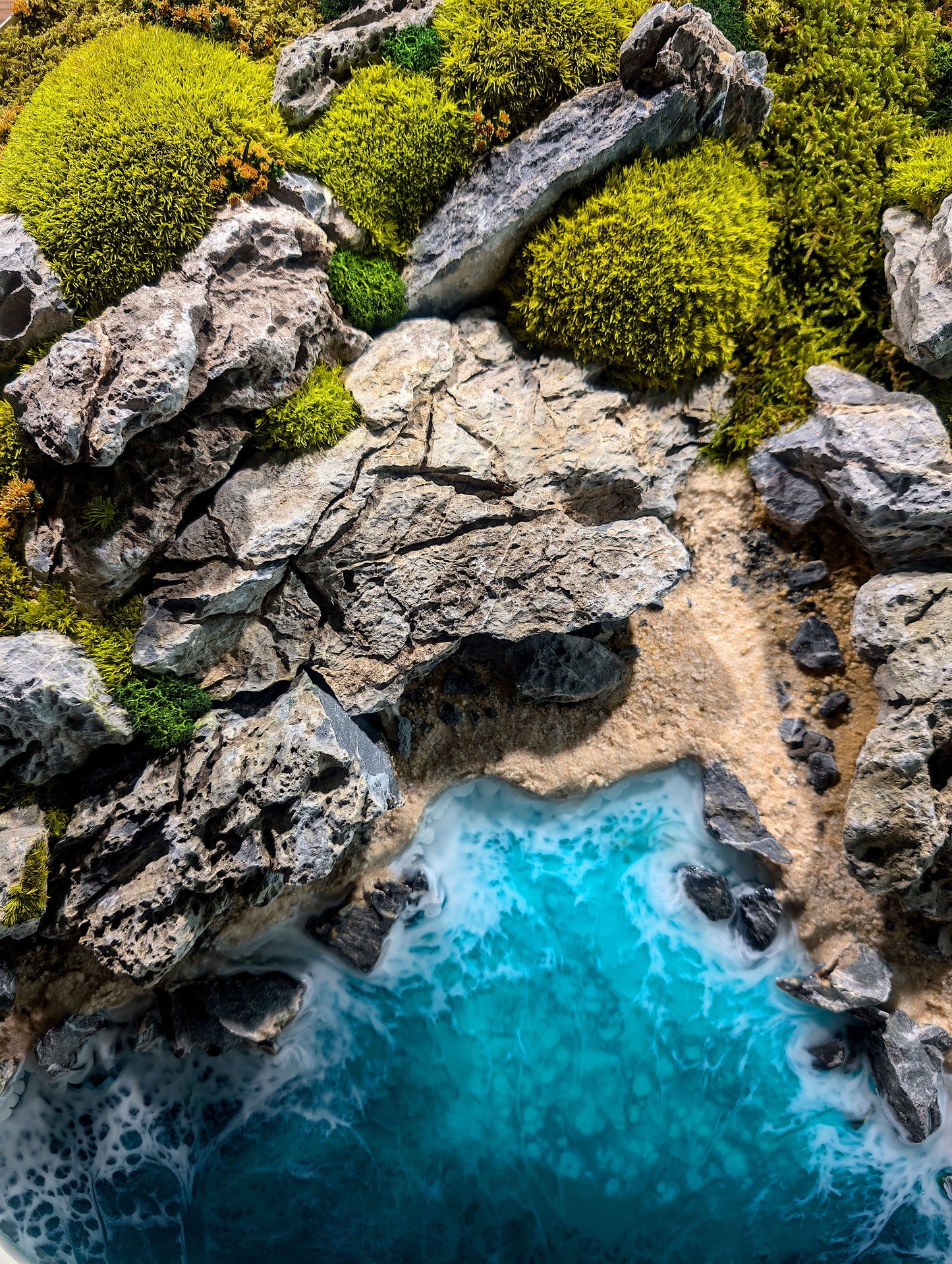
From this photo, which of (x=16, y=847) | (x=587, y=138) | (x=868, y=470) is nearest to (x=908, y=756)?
(x=868, y=470)

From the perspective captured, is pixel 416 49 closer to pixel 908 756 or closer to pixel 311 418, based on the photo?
pixel 311 418

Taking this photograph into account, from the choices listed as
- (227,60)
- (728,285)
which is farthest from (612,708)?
(227,60)

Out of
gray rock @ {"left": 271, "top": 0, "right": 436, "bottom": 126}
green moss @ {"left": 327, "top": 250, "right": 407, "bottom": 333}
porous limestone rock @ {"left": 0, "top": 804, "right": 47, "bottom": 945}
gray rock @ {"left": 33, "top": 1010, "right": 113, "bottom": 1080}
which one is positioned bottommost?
gray rock @ {"left": 33, "top": 1010, "right": 113, "bottom": 1080}

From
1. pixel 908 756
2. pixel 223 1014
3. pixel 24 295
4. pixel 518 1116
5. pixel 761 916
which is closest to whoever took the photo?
pixel 24 295

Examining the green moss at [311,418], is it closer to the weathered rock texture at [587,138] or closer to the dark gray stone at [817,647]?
the weathered rock texture at [587,138]

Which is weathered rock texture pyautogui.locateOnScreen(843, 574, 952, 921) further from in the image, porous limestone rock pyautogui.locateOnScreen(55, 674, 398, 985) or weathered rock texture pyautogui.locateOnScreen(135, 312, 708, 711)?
porous limestone rock pyautogui.locateOnScreen(55, 674, 398, 985)

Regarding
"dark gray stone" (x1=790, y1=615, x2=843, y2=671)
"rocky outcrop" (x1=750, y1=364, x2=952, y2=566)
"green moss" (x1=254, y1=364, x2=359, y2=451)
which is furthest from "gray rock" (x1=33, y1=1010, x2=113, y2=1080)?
"rocky outcrop" (x1=750, y1=364, x2=952, y2=566)
